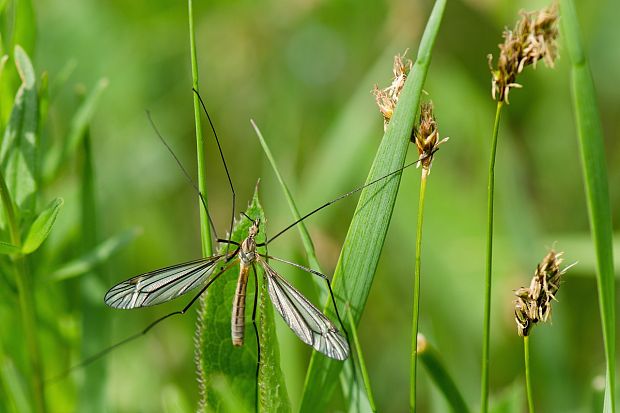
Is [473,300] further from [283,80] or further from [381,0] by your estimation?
[381,0]

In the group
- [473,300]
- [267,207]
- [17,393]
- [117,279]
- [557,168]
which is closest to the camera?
[17,393]

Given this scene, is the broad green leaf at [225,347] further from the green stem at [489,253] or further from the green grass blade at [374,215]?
the green stem at [489,253]

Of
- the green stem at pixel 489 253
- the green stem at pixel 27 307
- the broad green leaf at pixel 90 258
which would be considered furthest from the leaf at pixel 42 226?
the green stem at pixel 489 253

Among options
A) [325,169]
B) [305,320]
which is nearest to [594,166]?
[305,320]

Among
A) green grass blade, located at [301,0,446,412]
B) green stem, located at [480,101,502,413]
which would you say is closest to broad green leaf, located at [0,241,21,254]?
green grass blade, located at [301,0,446,412]

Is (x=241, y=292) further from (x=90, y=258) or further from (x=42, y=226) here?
(x=90, y=258)

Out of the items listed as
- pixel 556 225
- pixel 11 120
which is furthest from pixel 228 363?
pixel 556 225

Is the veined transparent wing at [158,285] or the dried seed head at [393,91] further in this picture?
the veined transparent wing at [158,285]
